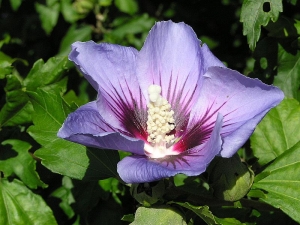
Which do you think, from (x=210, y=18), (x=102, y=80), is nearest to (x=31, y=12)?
(x=210, y=18)

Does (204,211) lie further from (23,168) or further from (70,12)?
(70,12)

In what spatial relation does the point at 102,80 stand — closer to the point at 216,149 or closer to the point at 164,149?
the point at 164,149

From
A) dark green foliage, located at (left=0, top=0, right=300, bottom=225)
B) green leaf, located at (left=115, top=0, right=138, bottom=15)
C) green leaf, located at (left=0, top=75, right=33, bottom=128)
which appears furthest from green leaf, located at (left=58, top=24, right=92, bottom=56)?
green leaf, located at (left=0, top=75, right=33, bottom=128)

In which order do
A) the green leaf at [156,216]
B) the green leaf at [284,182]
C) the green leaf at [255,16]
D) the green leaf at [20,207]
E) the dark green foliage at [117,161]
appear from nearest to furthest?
the green leaf at [156,216]
the dark green foliage at [117,161]
the green leaf at [284,182]
the green leaf at [255,16]
the green leaf at [20,207]

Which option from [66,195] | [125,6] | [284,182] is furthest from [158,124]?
[125,6]

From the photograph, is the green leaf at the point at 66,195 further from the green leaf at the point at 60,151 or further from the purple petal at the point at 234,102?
the purple petal at the point at 234,102

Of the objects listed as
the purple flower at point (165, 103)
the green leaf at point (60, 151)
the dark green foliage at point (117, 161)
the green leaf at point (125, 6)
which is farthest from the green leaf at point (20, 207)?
the green leaf at point (125, 6)

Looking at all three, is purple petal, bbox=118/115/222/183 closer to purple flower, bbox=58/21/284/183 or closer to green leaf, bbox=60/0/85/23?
purple flower, bbox=58/21/284/183
